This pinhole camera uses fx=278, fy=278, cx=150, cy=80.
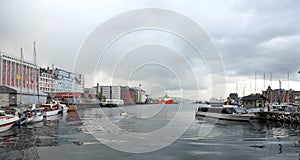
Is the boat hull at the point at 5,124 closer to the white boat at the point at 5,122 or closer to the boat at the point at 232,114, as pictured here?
the white boat at the point at 5,122

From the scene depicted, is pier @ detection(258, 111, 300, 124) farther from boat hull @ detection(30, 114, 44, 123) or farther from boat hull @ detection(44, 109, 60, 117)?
boat hull @ detection(44, 109, 60, 117)

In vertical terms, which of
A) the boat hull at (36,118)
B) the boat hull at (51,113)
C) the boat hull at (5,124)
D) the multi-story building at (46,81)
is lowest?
the boat hull at (51,113)

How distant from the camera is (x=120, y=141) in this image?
26906mm

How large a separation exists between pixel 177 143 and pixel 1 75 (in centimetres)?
12356

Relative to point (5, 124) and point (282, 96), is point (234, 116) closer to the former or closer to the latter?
point (5, 124)

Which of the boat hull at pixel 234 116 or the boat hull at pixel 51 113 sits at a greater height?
the boat hull at pixel 234 116

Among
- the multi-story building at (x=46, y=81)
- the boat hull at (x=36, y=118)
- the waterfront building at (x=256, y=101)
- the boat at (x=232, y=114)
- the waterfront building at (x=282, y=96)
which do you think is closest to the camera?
the boat hull at (x=36, y=118)

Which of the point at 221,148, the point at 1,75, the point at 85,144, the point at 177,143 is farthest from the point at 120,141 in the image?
the point at 1,75

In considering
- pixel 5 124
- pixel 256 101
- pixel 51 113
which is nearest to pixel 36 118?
pixel 5 124

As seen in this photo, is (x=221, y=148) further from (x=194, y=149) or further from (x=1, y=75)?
(x=1, y=75)

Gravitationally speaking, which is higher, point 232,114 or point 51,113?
point 232,114

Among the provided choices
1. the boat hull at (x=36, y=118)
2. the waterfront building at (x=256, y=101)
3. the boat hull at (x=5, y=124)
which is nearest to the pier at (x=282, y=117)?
the waterfront building at (x=256, y=101)

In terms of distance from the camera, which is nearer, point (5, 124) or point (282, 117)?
point (5, 124)

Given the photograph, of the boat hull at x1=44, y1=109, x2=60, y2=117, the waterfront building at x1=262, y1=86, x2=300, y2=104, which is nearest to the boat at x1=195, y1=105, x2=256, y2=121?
the boat hull at x1=44, y1=109, x2=60, y2=117
